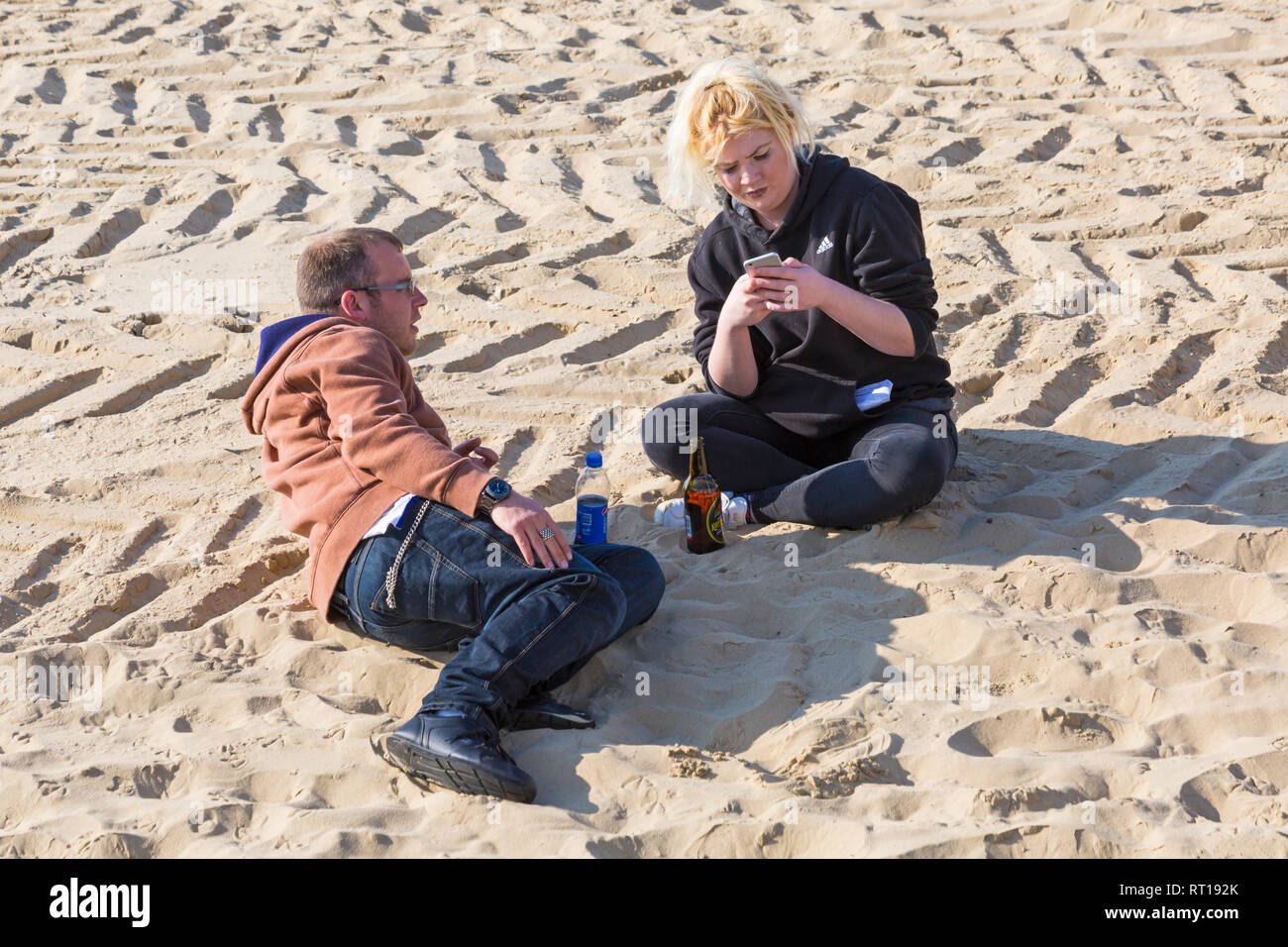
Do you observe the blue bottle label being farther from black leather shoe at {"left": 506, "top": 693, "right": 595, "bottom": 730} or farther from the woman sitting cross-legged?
black leather shoe at {"left": 506, "top": 693, "right": 595, "bottom": 730}

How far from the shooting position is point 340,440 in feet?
9.45

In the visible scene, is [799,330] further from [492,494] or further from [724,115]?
[492,494]

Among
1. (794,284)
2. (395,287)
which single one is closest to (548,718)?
(395,287)

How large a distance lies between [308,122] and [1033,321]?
421 cm

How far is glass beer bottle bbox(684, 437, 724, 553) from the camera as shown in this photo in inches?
135

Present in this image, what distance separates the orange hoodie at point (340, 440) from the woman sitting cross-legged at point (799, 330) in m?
0.95

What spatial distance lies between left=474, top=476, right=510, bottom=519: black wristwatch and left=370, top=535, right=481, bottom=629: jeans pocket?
14 cm

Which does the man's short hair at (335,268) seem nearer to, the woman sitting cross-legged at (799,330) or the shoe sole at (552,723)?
the woman sitting cross-legged at (799,330)

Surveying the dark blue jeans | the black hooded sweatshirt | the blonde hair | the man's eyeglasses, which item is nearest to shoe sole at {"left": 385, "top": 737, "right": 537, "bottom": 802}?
the dark blue jeans

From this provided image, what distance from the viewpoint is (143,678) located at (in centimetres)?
293

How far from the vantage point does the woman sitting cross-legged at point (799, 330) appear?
10.8 ft

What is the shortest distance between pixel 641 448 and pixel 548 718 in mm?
1511

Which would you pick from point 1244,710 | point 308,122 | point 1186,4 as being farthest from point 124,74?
point 1244,710

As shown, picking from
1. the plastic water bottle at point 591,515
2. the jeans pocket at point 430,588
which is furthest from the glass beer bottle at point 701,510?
the jeans pocket at point 430,588
